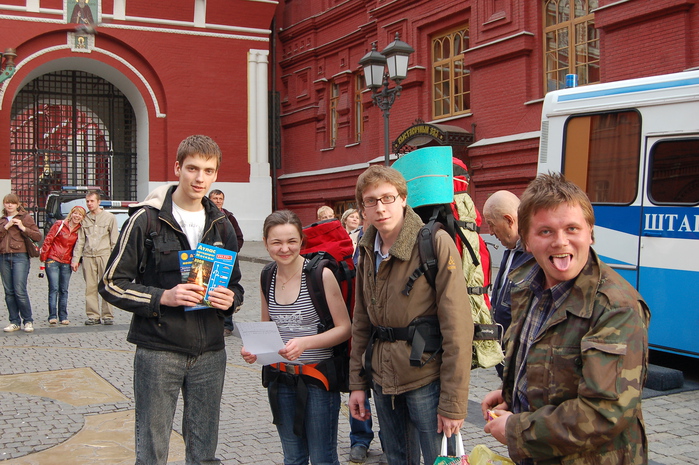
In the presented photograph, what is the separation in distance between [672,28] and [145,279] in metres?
11.9

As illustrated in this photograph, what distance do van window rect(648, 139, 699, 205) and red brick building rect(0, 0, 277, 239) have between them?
68.0 feet

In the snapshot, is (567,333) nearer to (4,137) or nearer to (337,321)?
(337,321)

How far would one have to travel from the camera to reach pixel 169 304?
3279 mm

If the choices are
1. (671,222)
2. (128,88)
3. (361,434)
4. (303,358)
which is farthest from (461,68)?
(303,358)

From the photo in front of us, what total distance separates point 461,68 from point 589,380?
16.8 metres

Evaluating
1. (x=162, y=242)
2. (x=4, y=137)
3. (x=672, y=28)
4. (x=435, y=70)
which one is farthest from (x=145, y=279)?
(x=4, y=137)

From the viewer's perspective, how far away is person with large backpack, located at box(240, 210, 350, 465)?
143 inches

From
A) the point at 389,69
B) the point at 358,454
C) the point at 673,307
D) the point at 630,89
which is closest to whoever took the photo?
the point at 358,454

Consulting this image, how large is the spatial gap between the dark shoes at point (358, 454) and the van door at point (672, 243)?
3.85 metres

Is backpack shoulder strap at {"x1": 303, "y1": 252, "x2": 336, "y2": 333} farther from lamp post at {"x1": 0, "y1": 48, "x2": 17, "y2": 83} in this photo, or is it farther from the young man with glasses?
lamp post at {"x1": 0, "y1": 48, "x2": 17, "y2": 83}

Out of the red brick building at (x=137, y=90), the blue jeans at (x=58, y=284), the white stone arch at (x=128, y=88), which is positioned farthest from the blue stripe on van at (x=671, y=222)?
the white stone arch at (x=128, y=88)

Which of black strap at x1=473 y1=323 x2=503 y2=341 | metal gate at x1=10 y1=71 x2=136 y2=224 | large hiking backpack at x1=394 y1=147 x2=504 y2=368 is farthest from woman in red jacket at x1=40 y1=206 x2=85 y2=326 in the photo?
metal gate at x1=10 y1=71 x2=136 y2=224

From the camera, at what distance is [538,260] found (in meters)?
2.18

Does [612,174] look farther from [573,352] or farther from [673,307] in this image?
[573,352]
